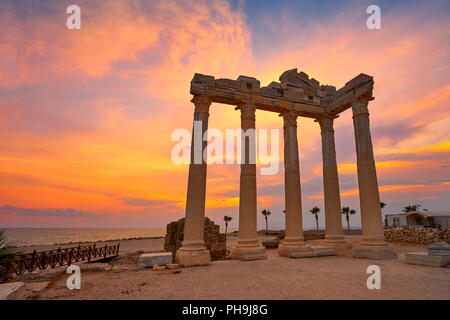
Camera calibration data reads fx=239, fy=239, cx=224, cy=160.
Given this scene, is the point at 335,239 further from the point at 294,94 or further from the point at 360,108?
the point at 294,94

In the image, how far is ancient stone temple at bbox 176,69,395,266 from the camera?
47.8ft

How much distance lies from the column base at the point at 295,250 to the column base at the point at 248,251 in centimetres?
203

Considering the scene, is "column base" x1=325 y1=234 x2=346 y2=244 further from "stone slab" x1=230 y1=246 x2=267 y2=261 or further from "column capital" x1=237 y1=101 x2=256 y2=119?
"column capital" x1=237 y1=101 x2=256 y2=119

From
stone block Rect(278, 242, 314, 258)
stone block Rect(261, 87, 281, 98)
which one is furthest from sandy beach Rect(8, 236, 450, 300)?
stone block Rect(261, 87, 281, 98)

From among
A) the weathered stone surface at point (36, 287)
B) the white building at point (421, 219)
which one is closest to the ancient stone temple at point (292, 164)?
the weathered stone surface at point (36, 287)

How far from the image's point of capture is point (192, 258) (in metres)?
13.1

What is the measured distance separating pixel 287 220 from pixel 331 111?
9.70m

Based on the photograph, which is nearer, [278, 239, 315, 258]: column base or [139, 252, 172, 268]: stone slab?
[139, 252, 172, 268]: stone slab

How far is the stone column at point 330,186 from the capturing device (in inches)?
720

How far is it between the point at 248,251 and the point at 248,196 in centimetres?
340

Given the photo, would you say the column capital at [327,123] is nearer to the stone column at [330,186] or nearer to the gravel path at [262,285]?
the stone column at [330,186]

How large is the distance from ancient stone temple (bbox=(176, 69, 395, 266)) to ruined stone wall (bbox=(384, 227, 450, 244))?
1425 centimetres

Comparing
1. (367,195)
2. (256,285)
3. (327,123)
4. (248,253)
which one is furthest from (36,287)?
(327,123)
